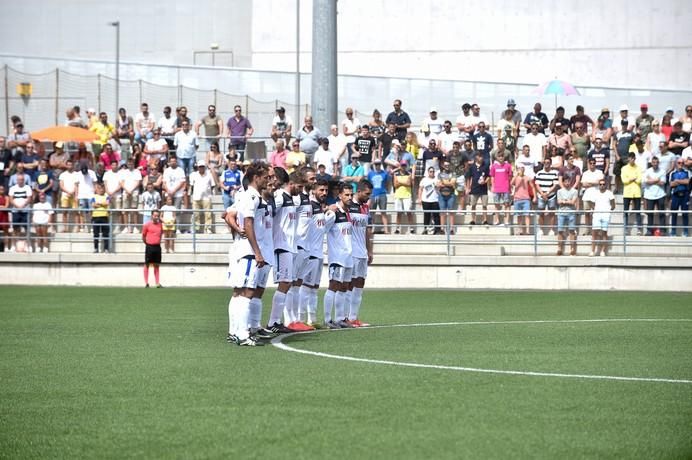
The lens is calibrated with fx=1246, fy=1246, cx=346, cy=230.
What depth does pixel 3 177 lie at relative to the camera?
1233 inches

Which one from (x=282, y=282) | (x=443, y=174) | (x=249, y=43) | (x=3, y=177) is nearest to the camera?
(x=282, y=282)

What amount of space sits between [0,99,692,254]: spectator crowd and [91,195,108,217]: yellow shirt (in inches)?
1.4

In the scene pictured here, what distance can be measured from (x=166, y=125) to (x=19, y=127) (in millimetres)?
3808

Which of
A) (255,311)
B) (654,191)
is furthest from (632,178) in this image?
(255,311)

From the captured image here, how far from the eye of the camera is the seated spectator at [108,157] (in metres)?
31.0

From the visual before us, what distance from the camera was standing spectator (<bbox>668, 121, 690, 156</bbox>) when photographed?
2836cm

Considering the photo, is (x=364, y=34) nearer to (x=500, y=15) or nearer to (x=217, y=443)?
(x=500, y=15)

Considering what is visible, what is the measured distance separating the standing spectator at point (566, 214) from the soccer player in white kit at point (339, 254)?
1188cm

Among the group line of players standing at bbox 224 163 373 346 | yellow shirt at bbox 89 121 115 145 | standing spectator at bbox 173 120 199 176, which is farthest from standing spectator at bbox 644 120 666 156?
yellow shirt at bbox 89 121 115 145

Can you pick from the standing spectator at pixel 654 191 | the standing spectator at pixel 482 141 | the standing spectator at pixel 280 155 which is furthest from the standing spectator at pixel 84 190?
the standing spectator at pixel 654 191

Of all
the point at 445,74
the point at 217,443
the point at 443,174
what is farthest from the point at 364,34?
the point at 217,443

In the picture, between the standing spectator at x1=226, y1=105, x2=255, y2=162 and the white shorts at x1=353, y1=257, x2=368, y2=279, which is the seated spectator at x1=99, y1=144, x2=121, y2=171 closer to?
the standing spectator at x1=226, y1=105, x2=255, y2=162

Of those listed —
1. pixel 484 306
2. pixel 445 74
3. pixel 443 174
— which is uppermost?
pixel 445 74

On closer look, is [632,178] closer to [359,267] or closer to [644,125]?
[644,125]
